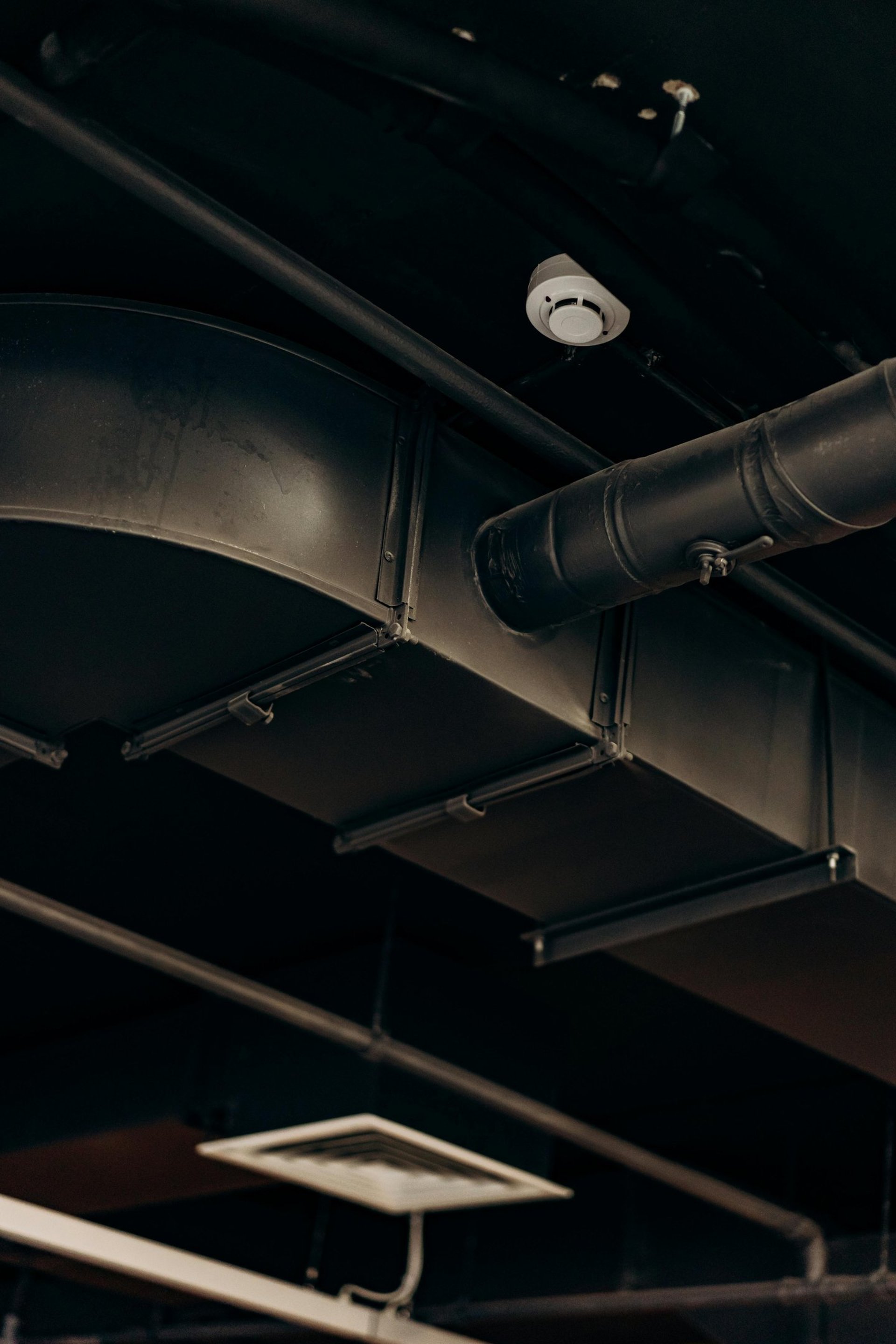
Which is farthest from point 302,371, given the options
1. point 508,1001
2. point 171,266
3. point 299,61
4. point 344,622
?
point 508,1001

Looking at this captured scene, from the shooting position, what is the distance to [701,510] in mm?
2484

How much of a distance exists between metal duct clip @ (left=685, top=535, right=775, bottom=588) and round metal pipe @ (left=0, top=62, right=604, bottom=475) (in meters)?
0.39

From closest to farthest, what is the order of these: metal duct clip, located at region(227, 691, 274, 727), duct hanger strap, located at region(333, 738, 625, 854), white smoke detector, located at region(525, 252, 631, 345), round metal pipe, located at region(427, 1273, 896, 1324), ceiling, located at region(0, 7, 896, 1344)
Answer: ceiling, located at region(0, 7, 896, 1344), white smoke detector, located at region(525, 252, 631, 345), metal duct clip, located at region(227, 691, 274, 727), duct hanger strap, located at region(333, 738, 625, 854), round metal pipe, located at region(427, 1273, 896, 1324)

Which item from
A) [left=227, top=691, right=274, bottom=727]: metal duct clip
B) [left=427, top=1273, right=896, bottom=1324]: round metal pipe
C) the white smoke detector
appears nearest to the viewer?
the white smoke detector

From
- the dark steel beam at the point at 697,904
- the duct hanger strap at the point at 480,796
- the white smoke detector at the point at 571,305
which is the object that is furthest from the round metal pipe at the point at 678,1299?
the white smoke detector at the point at 571,305

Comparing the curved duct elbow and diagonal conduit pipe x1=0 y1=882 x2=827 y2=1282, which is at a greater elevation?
the curved duct elbow

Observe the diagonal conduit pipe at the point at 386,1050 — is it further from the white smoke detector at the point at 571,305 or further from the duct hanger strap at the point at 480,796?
the white smoke detector at the point at 571,305

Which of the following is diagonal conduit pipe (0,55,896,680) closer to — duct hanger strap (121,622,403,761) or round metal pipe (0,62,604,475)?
round metal pipe (0,62,604,475)

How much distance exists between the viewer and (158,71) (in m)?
2.25

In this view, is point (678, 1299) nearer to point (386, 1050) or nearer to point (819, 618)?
point (386, 1050)

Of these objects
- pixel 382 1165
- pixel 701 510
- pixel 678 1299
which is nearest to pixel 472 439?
pixel 701 510

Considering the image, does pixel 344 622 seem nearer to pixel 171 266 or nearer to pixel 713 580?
pixel 171 266

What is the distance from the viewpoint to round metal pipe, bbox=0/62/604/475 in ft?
7.25

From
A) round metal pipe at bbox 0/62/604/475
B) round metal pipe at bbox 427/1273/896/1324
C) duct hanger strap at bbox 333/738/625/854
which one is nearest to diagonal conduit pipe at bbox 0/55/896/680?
round metal pipe at bbox 0/62/604/475
